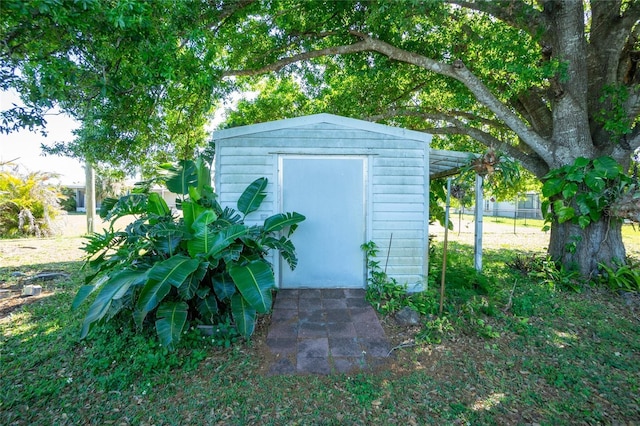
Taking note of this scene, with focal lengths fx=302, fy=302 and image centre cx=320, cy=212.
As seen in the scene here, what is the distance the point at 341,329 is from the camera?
3.74 m

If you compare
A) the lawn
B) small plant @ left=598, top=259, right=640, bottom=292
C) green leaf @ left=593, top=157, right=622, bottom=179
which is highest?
green leaf @ left=593, top=157, right=622, bottom=179

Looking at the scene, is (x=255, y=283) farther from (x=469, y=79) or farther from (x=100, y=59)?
(x=469, y=79)

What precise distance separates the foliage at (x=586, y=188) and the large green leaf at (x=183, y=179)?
20.3 feet

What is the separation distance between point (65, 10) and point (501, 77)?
6743 millimetres

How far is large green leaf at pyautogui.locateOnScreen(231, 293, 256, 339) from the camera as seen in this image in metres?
3.19

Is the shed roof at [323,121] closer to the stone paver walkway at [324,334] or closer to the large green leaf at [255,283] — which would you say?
the large green leaf at [255,283]

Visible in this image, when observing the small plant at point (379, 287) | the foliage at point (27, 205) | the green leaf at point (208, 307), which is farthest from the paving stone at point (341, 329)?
the foliage at point (27, 205)

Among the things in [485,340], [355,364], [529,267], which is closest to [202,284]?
[355,364]

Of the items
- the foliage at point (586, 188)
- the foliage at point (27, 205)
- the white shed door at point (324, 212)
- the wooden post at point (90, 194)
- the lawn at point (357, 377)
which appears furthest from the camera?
the wooden post at point (90, 194)

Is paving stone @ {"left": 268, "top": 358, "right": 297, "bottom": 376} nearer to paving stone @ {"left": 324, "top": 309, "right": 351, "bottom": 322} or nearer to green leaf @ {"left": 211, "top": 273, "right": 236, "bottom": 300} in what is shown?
green leaf @ {"left": 211, "top": 273, "right": 236, "bottom": 300}

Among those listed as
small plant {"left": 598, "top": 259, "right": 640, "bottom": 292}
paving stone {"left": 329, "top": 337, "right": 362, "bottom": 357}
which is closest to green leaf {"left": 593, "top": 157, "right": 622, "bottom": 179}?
small plant {"left": 598, "top": 259, "right": 640, "bottom": 292}

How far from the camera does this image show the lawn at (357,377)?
95.4 inches

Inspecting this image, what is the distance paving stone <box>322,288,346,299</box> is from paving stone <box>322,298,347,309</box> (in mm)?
107

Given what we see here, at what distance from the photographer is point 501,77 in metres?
5.92
